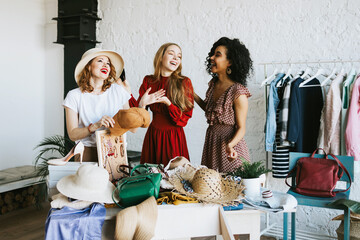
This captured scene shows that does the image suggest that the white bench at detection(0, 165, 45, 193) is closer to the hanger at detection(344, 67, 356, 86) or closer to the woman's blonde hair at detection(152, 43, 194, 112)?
the woman's blonde hair at detection(152, 43, 194, 112)

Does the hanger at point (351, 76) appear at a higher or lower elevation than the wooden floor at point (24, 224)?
higher

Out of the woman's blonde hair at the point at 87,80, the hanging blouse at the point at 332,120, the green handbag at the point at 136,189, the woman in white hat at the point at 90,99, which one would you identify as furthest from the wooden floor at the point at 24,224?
the hanging blouse at the point at 332,120

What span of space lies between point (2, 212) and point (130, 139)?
1.74 metres

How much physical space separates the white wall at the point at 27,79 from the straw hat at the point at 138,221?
3890mm

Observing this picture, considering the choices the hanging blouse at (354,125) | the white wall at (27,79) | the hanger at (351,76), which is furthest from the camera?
the white wall at (27,79)

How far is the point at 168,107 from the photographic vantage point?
248 cm

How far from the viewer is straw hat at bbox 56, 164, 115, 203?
5.24 ft

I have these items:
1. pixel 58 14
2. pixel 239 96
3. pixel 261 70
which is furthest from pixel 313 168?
pixel 58 14

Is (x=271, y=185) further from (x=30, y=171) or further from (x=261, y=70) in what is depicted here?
(x=30, y=171)

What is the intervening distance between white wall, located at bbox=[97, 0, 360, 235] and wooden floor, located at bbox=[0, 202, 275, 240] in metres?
1.24

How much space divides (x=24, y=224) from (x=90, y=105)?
2.34m

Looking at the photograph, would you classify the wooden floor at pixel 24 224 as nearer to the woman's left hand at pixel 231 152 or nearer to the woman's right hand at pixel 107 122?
the woman's left hand at pixel 231 152

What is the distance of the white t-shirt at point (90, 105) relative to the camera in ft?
7.14

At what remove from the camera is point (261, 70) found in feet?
12.4
